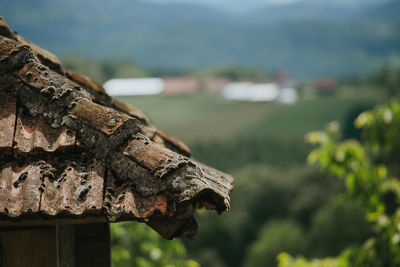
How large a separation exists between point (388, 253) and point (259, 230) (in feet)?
166

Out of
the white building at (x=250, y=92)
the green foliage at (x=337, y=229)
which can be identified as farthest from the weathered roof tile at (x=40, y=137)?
the white building at (x=250, y=92)

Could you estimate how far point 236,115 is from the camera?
101 meters

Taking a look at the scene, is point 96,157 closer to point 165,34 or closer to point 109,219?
point 109,219

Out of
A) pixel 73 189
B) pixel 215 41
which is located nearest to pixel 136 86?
pixel 73 189

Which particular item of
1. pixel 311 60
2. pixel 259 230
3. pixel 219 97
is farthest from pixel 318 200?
pixel 311 60

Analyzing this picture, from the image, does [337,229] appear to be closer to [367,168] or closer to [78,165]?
[367,168]

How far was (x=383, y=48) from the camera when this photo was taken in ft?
560

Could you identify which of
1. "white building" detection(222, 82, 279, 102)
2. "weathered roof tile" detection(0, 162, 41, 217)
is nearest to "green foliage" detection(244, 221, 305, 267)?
"weathered roof tile" detection(0, 162, 41, 217)

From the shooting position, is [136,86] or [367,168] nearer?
[367,168]

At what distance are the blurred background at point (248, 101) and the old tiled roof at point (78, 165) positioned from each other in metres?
1.65

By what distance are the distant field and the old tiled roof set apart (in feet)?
271

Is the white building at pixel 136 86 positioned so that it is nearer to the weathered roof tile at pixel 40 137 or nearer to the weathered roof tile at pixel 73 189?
the weathered roof tile at pixel 40 137

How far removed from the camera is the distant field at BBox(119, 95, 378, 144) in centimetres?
9094

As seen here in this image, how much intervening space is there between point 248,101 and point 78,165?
103 meters
